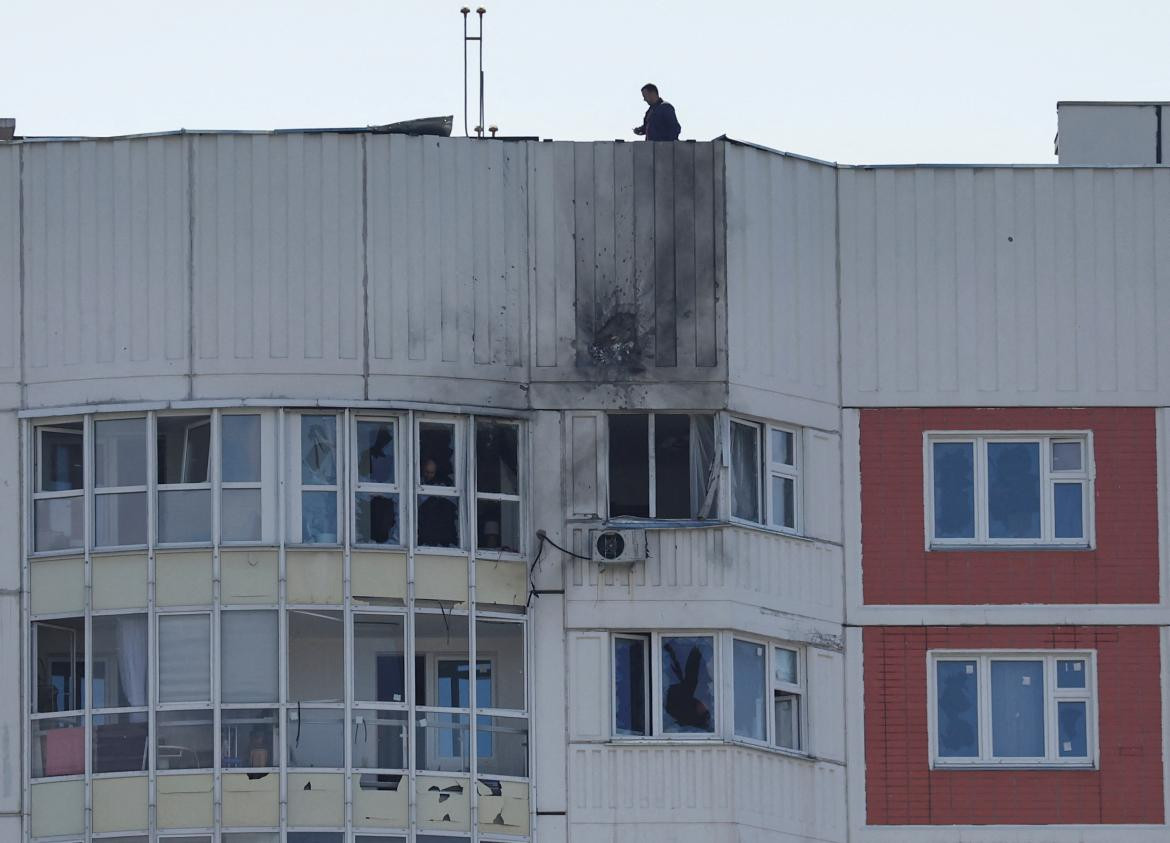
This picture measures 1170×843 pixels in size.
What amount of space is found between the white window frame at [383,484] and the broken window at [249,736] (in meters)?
2.39

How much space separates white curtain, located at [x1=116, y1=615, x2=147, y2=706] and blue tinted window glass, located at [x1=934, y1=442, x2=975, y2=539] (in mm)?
10275

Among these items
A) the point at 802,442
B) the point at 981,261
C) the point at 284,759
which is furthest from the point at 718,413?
the point at 284,759

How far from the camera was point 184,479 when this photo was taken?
38500 mm

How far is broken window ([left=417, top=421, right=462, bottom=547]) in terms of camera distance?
38562mm

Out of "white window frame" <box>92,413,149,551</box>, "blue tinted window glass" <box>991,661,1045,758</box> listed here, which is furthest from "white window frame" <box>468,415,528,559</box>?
"blue tinted window glass" <box>991,661,1045,758</box>

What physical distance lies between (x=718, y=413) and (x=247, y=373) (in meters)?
5.88

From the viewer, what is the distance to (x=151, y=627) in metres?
37.9

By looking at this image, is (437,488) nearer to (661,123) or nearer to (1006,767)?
(661,123)

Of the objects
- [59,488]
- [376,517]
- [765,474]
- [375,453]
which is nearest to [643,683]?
[765,474]

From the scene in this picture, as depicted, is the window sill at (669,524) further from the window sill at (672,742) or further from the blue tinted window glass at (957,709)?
the blue tinted window glass at (957,709)

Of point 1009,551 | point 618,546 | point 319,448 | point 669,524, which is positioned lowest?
point 1009,551

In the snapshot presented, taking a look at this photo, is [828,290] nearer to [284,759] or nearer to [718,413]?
[718,413]

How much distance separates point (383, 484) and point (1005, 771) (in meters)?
8.73

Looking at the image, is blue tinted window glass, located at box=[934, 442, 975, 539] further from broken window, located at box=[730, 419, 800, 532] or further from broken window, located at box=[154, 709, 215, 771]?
broken window, located at box=[154, 709, 215, 771]
